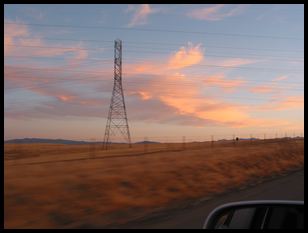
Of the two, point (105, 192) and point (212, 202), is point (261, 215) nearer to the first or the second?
point (212, 202)

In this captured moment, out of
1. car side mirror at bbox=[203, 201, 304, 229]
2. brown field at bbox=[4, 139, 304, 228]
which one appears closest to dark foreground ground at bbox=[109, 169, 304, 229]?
brown field at bbox=[4, 139, 304, 228]

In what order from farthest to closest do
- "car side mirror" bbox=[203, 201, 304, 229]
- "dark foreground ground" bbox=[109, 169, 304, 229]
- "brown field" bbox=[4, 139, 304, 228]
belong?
"brown field" bbox=[4, 139, 304, 228] → "dark foreground ground" bbox=[109, 169, 304, 229] → "car side mirror" bbox=[203, 201, 304, 229]

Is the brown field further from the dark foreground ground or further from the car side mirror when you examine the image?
the car side mirror

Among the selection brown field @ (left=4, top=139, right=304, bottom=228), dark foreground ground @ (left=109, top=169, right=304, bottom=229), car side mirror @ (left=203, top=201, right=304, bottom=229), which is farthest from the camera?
brown field @ (left=4, top=139, right=304, bottom=228)

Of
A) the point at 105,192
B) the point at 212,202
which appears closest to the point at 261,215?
the point at 212,202

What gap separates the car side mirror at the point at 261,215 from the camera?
434cm

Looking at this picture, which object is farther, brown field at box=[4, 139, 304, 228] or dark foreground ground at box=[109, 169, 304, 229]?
brown field at box=[4, 139, 304, 228]

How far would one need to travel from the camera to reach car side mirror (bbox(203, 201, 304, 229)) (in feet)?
14.2

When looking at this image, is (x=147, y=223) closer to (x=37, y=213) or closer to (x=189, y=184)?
(x=37, y=213)

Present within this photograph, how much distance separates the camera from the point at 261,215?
4793 mm
